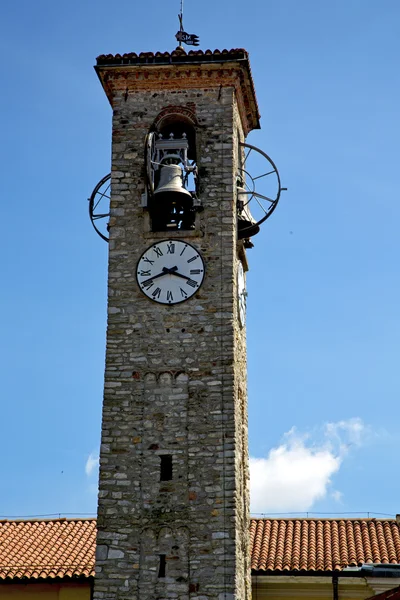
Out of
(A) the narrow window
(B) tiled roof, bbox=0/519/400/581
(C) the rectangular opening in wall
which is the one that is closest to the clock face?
(C) the rectangular opening in wall

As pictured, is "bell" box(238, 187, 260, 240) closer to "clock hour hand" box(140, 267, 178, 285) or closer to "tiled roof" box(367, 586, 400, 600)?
"clock hour hand" box(140, 267, 178, 285)

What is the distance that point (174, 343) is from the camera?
22.1 m

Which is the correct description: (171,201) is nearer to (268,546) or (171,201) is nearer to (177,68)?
(177,68)

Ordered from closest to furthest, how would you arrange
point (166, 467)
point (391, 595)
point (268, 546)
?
point (391, 595), point (166, 467), point (268, 546)

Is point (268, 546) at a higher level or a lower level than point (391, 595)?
higher

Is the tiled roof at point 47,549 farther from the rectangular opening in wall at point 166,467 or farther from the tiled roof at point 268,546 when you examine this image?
the rectangular opening in wall at point 166,467

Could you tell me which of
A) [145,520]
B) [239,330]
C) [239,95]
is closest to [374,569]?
[145,520]

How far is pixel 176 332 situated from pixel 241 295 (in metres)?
1.88

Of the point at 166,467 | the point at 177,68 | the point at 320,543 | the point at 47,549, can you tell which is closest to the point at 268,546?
the point at 320,543

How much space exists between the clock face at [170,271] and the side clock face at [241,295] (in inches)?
→ 40.3

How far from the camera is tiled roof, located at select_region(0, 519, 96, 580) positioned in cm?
2458

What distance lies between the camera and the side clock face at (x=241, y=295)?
23.2 m

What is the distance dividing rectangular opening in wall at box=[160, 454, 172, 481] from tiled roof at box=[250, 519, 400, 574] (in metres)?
3.99

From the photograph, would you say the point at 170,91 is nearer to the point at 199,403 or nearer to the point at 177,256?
the point at 177,256
